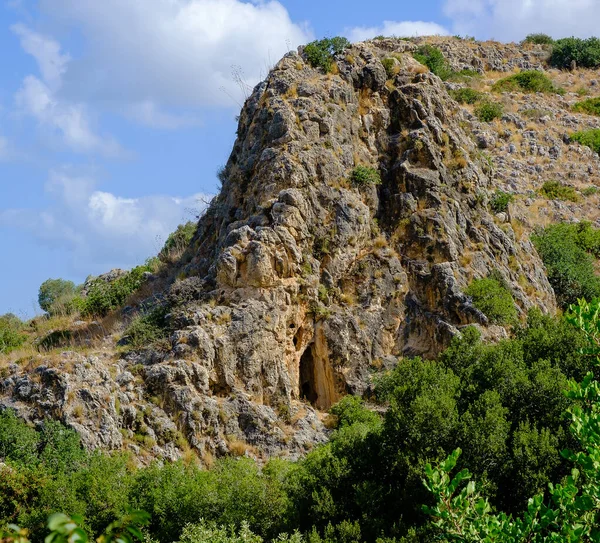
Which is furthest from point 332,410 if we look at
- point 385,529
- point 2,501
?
point 2,501

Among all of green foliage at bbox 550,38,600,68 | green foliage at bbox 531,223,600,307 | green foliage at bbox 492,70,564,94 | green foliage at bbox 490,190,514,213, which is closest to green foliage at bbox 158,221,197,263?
green foliage at bbox 490,190,514,213

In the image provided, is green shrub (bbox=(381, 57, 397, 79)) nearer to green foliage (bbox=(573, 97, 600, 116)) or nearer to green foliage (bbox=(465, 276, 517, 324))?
green foliage (bbox=(465, 276, 517, 324))

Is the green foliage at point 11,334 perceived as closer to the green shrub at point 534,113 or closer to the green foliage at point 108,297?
the green foliage at point 108,297

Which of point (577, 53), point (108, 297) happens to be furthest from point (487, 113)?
point (108, 297)

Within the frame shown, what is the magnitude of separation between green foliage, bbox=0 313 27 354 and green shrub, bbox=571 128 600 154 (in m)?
38.6

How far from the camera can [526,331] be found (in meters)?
26.3

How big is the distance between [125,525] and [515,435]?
15.4 metres

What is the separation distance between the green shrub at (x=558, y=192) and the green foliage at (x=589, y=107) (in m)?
12.8

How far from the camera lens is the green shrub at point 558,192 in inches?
2034

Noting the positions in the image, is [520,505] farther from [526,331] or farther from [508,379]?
[526,331]

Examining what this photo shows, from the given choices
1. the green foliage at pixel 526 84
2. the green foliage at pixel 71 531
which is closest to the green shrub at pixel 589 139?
the green foliage at pixel 526 84

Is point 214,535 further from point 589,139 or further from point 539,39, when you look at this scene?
point 539,39

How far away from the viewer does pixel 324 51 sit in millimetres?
35656

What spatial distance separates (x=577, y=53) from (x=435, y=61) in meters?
16.8
